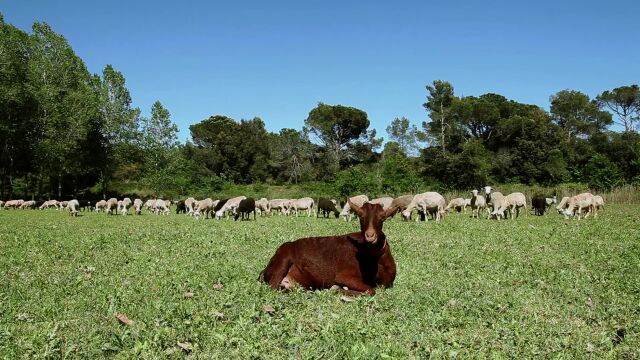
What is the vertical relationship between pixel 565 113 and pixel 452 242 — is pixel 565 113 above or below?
above

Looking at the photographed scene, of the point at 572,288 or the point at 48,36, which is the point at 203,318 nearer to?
the point at 572,288

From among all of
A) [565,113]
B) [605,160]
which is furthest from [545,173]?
[565,113]

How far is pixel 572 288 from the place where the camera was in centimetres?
811

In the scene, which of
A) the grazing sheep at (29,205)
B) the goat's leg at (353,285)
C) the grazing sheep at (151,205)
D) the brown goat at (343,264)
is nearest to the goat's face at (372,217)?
the brown goat at (343,264)

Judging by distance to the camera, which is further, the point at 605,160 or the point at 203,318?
the point at 605,160

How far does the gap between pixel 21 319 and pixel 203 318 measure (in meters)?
2.07

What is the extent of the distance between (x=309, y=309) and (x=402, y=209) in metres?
17.8

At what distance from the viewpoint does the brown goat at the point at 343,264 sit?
25.5 feet

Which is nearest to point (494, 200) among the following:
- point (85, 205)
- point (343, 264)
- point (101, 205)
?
point (343, 264)

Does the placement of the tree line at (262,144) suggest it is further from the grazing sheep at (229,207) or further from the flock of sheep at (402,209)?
the grazing sheep at (229,207)

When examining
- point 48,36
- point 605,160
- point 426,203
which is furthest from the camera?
point 605,160

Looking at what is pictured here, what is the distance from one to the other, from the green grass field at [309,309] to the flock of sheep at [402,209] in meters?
13.3

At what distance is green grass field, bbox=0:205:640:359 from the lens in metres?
4.97

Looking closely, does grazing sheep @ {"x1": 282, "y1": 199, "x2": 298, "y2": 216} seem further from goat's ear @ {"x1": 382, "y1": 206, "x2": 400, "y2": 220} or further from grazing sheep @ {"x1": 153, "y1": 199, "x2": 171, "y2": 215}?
goat's ear @ {"x1": 382, "y1": 206, "x2": 400, "y2": 220}
